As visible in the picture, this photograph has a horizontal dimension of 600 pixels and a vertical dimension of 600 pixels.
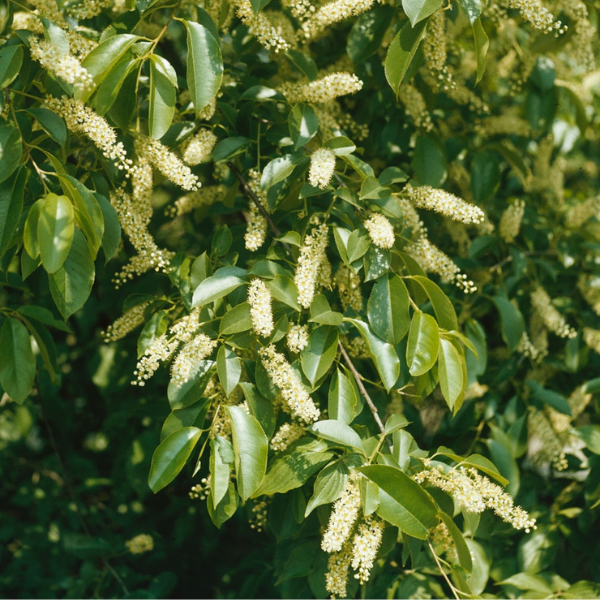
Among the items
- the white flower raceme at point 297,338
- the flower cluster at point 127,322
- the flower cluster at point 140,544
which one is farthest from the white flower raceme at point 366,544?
the flower cluster at point 140,544

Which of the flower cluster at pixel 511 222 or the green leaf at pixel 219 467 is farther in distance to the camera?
the flower cluster at pixel 511 222

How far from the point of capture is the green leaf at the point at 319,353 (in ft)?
4.39

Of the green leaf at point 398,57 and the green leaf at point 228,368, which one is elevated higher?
the green leaf at point 398,57

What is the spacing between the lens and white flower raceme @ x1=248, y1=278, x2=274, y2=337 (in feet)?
4.19

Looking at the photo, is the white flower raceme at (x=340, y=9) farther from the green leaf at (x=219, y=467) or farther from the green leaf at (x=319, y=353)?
the green leaf at (x=219, y=467)

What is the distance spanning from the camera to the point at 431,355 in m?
1.37

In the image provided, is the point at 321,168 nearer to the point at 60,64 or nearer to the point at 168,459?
the point at 60,64

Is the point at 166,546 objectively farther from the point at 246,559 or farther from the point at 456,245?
the point at 456,245

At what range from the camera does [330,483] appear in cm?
128

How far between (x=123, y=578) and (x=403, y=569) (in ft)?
3.30

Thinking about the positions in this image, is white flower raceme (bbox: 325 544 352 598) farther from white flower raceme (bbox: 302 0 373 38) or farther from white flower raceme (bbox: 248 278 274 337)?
white flower raceme (bbox: 302 0 373 38)

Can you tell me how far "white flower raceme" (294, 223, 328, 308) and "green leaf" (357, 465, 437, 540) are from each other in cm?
36

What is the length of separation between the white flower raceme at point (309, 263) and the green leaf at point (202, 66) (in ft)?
1.15

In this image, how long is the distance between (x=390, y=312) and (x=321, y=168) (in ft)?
1.10
